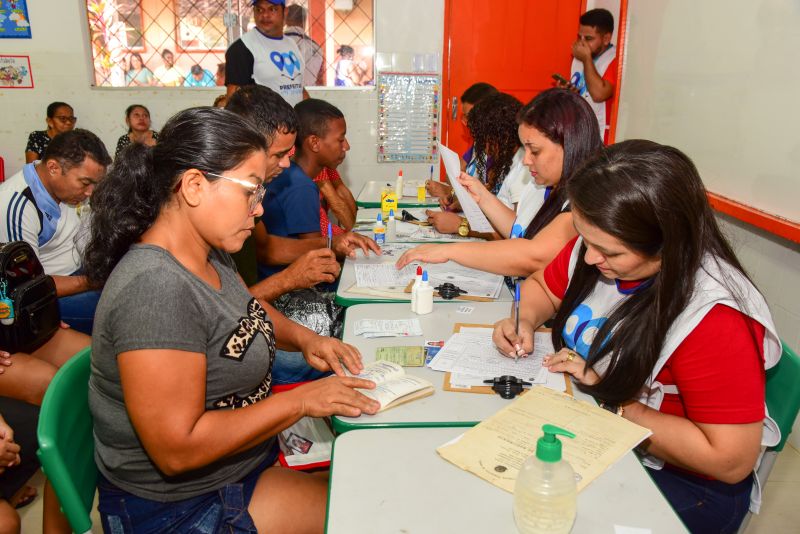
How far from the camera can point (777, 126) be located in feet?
8.09

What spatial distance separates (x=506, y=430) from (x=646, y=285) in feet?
1.70

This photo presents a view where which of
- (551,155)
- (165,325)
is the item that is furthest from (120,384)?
(551,155)

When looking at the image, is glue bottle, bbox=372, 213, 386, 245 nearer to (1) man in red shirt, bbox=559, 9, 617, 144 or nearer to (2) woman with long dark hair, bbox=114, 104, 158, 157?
(1) man in red shirt, bbox=559, 9, 617, 144

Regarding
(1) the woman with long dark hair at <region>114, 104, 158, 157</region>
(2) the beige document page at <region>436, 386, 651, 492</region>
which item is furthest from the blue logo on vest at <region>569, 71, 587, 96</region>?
(2) the beige document page at <region>436, 386, 651, 492</region>

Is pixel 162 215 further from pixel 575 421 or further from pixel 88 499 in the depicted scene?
pixel 575 421

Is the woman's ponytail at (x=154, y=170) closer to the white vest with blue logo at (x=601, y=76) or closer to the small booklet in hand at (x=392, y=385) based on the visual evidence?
the small booklet in hand at (x=392, y=385)

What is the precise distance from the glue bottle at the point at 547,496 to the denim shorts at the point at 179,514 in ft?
2.19

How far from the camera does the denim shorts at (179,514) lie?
4.26ft

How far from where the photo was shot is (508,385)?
140 centimetres

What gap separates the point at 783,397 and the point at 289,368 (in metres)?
1.54

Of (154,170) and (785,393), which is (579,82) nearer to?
(785,393)

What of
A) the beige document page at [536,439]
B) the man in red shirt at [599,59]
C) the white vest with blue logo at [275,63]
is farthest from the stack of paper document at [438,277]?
the man in red shirt at [599,59]

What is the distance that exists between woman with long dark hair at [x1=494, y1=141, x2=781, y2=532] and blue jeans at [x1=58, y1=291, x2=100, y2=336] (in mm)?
2211

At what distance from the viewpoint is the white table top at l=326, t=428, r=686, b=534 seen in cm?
100
